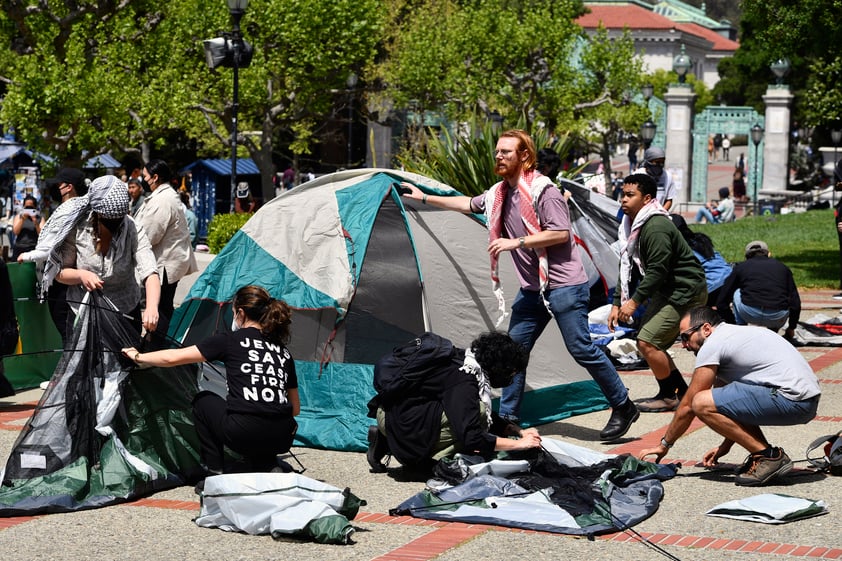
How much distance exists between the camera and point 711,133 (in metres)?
47.1

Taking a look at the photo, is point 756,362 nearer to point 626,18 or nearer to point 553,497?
point 553,497

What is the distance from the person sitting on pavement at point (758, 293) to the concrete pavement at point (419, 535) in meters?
3.87

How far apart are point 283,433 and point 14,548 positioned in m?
1.45

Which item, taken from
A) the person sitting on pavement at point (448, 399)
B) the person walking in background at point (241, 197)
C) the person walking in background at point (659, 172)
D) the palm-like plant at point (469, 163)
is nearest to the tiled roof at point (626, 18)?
the person walking in background at point (241, 197)

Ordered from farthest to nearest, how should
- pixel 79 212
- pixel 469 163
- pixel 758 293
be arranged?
pixel 469 163 < pixel 758 293 < pixel 79 212

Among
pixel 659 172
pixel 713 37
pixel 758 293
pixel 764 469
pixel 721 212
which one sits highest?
pixel 713 37

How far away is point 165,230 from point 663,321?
361cm

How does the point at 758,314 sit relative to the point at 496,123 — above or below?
below

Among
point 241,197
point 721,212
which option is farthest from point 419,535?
point 721,212

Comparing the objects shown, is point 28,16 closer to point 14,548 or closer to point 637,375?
point 637,375

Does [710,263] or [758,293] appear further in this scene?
[710,263]

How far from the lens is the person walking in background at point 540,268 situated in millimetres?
7512

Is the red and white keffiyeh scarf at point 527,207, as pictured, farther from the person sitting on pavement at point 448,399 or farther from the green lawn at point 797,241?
the green lawn at point 797,241

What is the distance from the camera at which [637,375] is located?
1052cm
